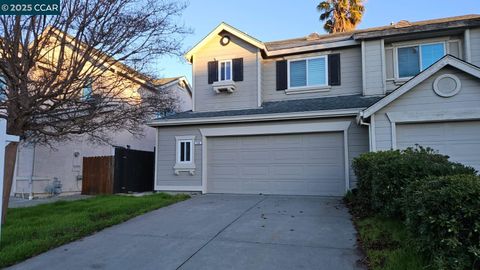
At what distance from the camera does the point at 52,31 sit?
7414mm

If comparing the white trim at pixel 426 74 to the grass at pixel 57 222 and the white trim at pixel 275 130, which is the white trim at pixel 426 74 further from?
the grass at pixel 57 222

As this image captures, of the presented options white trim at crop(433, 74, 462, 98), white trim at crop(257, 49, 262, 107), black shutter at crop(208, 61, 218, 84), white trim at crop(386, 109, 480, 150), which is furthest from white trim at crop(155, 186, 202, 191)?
white trim at crop(433, 74, 462, 98)

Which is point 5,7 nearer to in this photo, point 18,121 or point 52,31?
point 52,31

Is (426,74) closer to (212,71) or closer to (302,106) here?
(302,106)

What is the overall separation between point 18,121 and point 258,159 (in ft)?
25.0

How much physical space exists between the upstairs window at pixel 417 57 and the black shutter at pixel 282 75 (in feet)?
13.6

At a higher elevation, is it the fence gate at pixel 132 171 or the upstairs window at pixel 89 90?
the upstairs window at pixel 89 90

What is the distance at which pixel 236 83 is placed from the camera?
46.8 feet

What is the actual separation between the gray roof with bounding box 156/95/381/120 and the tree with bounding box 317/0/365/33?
14132 mm

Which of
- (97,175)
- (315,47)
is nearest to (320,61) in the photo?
(315,47)

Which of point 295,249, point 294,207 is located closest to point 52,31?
point 295,249

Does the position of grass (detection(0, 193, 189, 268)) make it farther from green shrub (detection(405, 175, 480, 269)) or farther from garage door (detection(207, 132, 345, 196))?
green shrub (detection(405, 175, 480, 269))

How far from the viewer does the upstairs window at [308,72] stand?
45.2ft

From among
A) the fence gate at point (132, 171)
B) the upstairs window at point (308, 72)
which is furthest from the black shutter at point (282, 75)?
the fence gate at point (132, 171)
